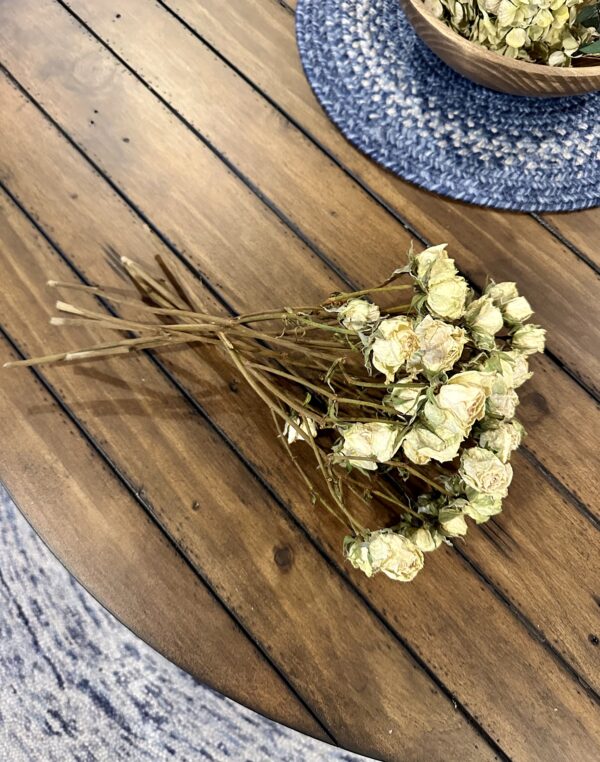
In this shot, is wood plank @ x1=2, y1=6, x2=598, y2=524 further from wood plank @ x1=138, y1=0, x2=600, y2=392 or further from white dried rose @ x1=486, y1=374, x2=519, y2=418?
white dried rose @ x1=486, y1=374, x2=519, y2=418

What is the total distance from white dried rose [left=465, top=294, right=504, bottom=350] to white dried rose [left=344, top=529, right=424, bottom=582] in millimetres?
162

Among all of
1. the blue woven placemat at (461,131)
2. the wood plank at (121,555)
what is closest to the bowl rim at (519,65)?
the blue woven placemat at (461,131)

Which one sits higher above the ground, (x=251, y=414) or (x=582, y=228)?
(x=582, y=228)

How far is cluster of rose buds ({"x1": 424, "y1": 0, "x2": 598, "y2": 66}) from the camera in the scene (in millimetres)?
593

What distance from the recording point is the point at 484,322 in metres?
0.50

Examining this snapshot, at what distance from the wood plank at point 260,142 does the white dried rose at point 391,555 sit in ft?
0.76

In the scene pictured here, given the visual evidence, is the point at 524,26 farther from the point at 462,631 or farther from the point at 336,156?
the point at 462,631

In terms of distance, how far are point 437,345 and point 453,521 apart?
0.17 metres

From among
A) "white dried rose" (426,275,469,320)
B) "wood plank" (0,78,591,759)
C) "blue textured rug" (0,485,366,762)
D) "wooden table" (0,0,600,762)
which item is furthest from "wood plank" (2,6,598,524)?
"blue textured rug" (0,485,366,762)

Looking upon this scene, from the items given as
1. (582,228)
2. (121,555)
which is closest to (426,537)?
(121,555)

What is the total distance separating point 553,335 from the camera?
2.21 feet

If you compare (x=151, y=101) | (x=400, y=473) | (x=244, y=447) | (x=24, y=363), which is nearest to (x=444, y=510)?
(x=400, y=473)

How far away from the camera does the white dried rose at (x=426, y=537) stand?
56cm

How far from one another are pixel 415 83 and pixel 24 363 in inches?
19.5
